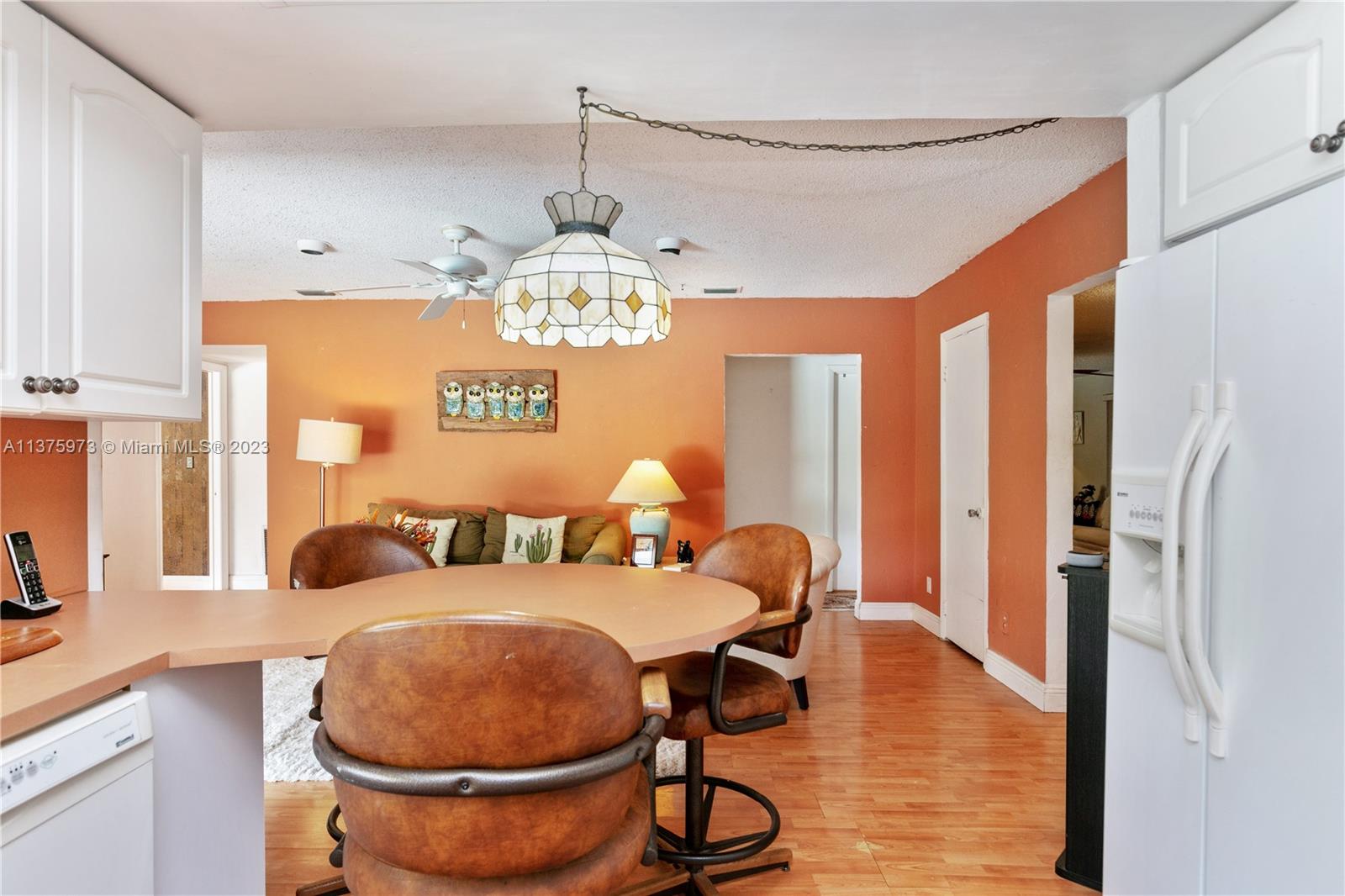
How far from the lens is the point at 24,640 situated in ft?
4.06

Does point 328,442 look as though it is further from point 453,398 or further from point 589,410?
point 589,410

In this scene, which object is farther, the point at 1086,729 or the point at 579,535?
the point at 579,535

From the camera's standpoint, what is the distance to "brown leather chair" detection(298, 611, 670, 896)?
897 mm

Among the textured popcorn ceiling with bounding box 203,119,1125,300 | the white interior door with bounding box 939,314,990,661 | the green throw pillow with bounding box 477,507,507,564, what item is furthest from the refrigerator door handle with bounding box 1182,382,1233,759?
the green throw pillow with bounding box 477,507,507,564

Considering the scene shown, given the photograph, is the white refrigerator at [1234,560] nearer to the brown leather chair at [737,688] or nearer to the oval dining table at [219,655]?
the brown leather chair at [737,688]

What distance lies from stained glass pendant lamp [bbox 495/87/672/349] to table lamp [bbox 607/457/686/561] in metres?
2.62

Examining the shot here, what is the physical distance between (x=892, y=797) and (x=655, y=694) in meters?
1.82

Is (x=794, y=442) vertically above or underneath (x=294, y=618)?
above

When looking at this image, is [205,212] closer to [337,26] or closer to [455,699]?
[337,26]

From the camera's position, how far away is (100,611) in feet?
5.19

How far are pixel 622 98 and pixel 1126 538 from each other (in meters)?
1.69

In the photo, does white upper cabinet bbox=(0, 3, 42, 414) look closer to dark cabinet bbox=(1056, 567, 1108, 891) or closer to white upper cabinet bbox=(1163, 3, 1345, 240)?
white upper cabinet bbox=(1163, 3, 1345, 240)

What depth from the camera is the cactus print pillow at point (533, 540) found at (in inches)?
188

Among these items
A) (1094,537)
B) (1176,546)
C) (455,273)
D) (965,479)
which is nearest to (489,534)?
(455,273)
